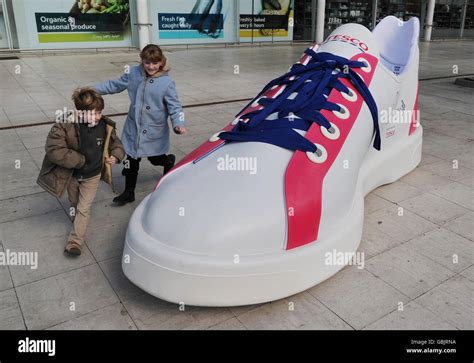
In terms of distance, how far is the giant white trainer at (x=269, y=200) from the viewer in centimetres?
217

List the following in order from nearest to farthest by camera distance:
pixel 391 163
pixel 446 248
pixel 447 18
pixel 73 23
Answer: pixel 446 248
pixel 391 163
pixel 73 23
pixel 447 18

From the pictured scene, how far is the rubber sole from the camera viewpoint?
2.13 m

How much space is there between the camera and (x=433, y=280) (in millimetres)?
2648

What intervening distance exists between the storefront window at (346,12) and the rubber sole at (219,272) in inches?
747

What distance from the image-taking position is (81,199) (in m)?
3.02

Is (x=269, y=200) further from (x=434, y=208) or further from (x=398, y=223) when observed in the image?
(x=434, y=208)

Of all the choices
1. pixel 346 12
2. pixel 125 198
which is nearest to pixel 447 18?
pixel 346 12

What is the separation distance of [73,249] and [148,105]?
3.94ft

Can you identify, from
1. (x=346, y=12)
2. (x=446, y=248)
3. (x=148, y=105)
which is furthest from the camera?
(x=346, y=12)

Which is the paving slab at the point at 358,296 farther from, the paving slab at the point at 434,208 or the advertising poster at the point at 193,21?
the advertising poster at the point at 193,21

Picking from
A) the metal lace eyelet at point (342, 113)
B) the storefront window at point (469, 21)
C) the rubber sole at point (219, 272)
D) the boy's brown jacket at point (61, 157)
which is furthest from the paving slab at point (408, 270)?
the storefront window at point (469, 21)
